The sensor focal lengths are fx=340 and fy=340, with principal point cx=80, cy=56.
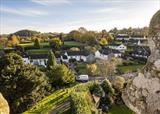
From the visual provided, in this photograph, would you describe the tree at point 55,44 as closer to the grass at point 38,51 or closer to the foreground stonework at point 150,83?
the grass at point 38,51

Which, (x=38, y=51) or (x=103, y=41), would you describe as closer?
(x=38, y=51)

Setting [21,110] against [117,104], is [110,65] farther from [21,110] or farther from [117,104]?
[21,110]

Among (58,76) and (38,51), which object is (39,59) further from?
(58,76)

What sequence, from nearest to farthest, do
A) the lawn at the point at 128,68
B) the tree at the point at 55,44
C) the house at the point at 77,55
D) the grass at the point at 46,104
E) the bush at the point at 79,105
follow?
the bush at the point at 79,105 → the grass at the point at 46,104 → the lawn at the point at 128,68 → the house at the point at 77,55 → the tree at the point at 55,44

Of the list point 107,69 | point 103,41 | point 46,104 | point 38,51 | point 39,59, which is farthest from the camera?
point 103,41

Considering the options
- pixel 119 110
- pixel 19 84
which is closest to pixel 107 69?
pixel 119 110

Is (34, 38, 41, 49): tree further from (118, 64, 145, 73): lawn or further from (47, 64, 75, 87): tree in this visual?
(47, 64, 75, 87): tree

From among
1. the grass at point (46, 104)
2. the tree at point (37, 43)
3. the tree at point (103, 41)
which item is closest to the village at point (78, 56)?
the tree at point (37, 43)

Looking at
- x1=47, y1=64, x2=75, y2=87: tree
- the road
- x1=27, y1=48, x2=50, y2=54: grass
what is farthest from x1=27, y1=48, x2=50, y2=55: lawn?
the road
